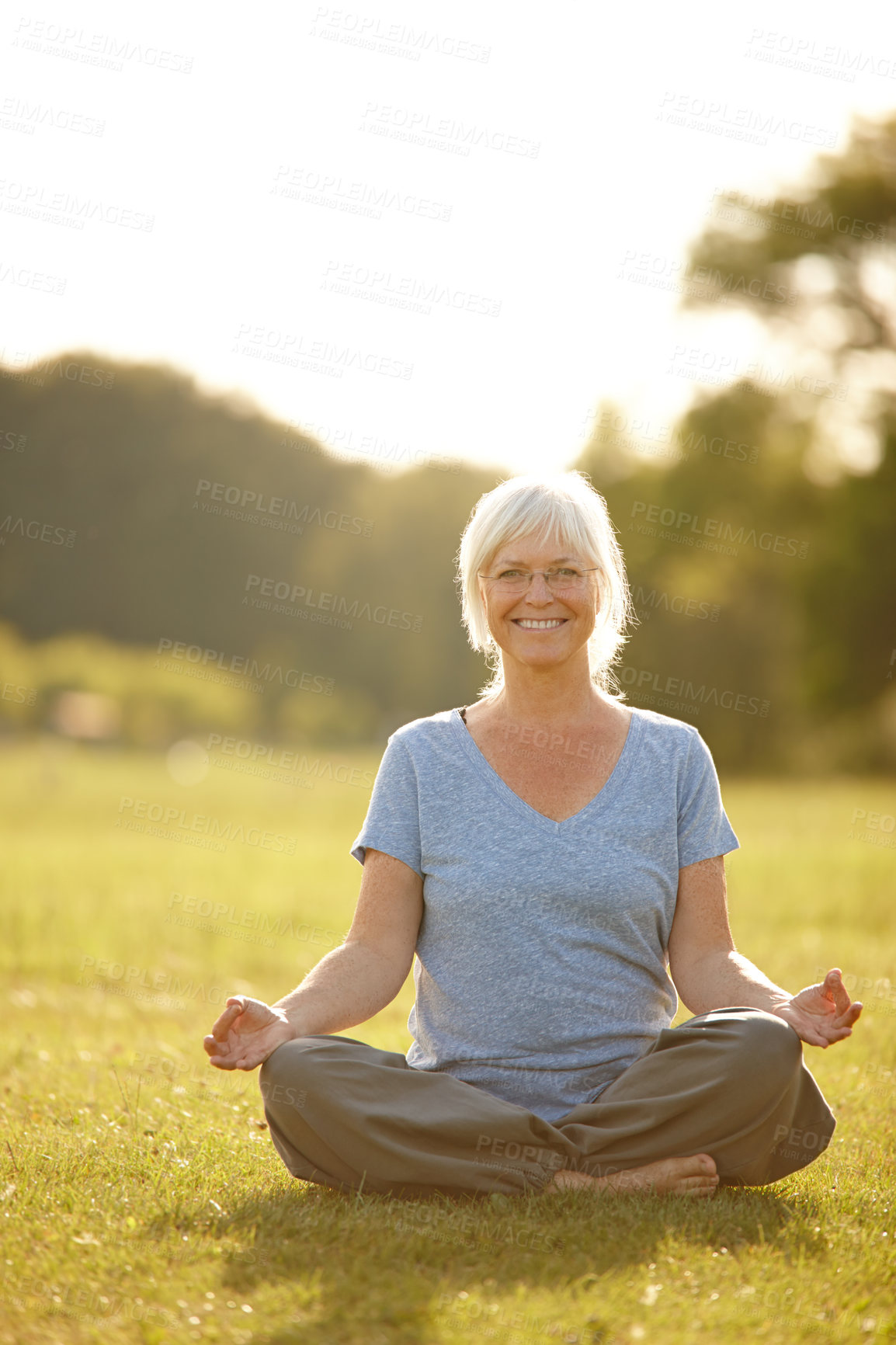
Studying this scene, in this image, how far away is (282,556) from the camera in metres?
36.9

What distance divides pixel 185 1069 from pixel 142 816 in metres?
12.7

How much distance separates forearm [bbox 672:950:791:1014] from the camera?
3.82m

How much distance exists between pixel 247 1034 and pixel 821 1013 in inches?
67.8

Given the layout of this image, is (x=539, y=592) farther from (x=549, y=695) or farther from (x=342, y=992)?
(x=342, y=992)

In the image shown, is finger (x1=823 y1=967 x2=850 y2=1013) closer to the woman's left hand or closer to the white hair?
the woman's left hand

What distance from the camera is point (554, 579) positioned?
159 inches

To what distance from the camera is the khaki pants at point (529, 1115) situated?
361 cm

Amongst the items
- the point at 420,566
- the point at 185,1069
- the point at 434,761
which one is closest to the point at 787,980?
the point at 185,1069

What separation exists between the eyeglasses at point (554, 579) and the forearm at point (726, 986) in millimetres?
1269

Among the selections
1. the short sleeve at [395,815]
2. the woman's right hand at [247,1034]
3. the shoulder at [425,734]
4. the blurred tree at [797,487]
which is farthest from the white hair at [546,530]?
the blurred tree at [797,487]

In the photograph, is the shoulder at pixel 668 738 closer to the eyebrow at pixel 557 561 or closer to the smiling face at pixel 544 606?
the smiling face at pixel 544 606

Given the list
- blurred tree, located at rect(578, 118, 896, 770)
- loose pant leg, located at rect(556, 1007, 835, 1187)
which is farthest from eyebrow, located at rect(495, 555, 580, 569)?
blurred tree, located at rect(578, 118, 896, 770)

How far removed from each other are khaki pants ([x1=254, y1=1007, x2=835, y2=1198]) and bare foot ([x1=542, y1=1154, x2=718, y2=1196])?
0.07 feet

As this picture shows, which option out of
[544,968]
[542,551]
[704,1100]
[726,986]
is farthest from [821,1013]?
[542,551]
